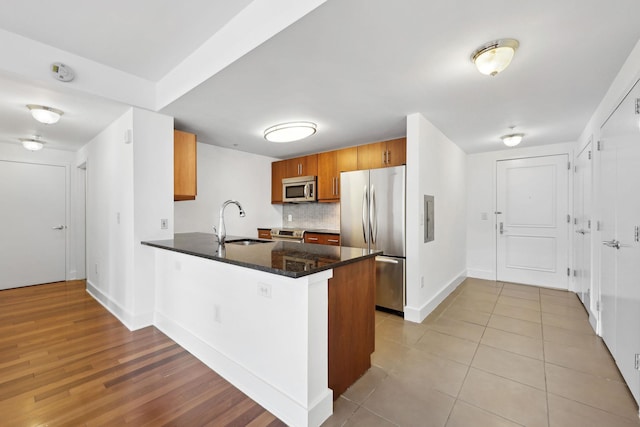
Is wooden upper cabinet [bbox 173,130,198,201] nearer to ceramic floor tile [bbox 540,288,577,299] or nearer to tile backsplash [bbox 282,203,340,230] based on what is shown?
tile backsplash [bbox 282,203,340,230]

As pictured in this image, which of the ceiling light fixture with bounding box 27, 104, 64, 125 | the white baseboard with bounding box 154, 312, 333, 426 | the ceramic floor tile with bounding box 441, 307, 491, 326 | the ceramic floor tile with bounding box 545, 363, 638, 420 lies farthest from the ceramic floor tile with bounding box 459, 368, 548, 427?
the ceiling light fixture with bounding box 27, 104, 64, 125

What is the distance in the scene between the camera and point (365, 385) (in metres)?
1.88

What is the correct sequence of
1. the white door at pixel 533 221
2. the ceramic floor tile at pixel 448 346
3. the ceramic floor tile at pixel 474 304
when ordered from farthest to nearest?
the white door at pixel 533 221, the ceramic floor tile at pixel 474 304, the ceramic floor tile at pixel 448 346

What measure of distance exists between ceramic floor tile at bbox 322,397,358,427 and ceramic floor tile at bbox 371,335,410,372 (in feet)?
1.63

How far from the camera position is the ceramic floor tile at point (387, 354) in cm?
214

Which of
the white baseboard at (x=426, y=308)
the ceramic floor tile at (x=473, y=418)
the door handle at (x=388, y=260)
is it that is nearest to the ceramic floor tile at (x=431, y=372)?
the ceramic floor tile at (x=473, y=418)

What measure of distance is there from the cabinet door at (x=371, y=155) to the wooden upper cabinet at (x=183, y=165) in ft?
7.42

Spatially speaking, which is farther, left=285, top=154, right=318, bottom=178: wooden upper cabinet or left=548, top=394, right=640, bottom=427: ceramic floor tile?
left=285, top=154, right=318, bottom=178: wooden upper cabinet

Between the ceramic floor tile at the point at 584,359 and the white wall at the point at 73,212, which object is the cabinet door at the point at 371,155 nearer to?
the ceramic floor tile at the point at 584,359

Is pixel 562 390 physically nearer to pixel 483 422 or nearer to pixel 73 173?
pixel 483 422

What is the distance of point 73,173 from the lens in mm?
4723

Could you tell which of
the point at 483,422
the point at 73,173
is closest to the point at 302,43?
the point at 483,422

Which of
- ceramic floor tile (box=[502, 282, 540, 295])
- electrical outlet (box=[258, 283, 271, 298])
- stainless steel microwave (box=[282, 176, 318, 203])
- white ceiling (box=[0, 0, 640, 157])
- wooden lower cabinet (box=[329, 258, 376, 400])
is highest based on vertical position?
white ceiling (box=[0, 0, 640, 157])

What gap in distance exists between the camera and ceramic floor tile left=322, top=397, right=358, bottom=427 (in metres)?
1.53
